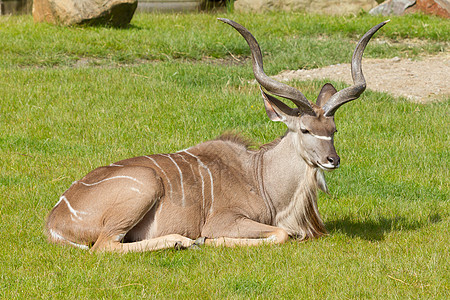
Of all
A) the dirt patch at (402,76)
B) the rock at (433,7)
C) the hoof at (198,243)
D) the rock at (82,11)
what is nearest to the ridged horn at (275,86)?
the hoof at (198,243)

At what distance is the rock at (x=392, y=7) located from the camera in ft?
47.0

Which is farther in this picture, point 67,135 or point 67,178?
point 67,135

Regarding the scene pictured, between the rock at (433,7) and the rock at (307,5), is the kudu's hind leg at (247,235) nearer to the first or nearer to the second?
the rock at (433,7)

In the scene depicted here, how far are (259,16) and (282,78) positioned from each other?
4.86m

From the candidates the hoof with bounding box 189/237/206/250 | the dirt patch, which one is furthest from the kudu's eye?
the dirt patch

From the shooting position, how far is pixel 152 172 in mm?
4484

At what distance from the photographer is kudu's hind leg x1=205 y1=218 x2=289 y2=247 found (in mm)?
4391

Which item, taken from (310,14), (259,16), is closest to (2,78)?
(259,16)

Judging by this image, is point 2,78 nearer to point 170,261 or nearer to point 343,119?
point 343,119

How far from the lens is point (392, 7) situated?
14.5m

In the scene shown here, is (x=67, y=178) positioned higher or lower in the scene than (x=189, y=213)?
lower

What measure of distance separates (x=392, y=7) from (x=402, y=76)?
5895 mm

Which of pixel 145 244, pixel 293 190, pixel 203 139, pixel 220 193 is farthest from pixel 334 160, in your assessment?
pixel 203 139

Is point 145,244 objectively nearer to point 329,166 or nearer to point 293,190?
point 293,190
